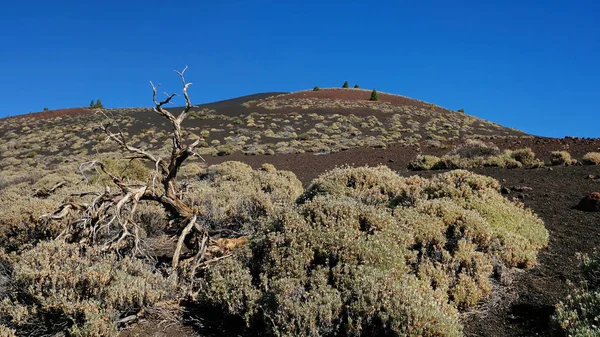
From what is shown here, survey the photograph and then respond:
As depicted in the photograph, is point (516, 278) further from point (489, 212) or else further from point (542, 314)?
point (489, 212)

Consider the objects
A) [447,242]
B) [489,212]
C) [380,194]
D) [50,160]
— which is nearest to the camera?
[447,242]

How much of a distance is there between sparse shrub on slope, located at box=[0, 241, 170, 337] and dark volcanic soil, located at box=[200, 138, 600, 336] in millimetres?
3720

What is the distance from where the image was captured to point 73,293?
3.98 metres

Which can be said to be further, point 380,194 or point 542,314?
point 380,194

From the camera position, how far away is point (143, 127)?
132ft

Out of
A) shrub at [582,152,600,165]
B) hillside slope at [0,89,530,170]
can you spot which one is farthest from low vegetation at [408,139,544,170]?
hillside slope at [0,89,530,170]

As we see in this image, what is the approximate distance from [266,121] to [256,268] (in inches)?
1450

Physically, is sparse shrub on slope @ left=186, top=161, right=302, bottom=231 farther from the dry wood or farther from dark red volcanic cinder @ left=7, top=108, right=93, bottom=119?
dark red volcanic cinder @ left=7, top=108, right=93, bottom=119

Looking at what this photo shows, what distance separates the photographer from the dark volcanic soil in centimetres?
405

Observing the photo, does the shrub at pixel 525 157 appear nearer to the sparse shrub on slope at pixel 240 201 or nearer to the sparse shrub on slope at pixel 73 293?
the sparse shrub on slope at pixel 240 201

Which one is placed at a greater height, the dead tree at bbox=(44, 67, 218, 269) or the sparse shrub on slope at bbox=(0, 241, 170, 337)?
the dead tree at bbox=(44, 67, 218, 269)

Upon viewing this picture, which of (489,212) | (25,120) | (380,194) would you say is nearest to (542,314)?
(489,212)

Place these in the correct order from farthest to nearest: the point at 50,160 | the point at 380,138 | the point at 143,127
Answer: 1. the point at 143,127
2. the point at 380,138
3. the point at 50,160

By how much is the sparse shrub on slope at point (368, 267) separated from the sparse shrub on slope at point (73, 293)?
79cm
